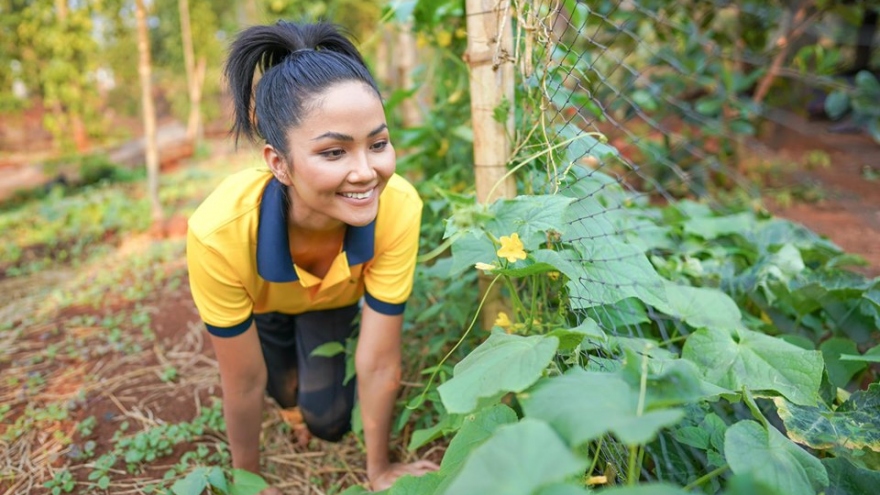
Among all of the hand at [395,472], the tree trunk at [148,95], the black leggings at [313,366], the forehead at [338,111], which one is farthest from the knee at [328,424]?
the tree trunk at [148,95]

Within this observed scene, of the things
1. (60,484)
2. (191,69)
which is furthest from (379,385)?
(191,69)

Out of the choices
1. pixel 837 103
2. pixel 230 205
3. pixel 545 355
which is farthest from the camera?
pixel 837 103

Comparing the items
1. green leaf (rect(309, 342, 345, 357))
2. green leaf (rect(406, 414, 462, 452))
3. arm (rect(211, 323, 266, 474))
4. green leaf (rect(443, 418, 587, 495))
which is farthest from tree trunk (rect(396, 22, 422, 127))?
green leaf (rect(443, 418, 587, 495))

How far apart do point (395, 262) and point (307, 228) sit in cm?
22

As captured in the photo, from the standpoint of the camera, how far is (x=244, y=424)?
1.47 m

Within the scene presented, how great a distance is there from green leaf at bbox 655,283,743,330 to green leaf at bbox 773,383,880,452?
0.27m

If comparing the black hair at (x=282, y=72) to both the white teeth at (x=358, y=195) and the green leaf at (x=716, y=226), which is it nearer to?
the white teeth at (x=358, y=195)

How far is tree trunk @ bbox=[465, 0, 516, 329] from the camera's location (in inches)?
51.9

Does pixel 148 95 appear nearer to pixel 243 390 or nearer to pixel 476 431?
pixel 243 390

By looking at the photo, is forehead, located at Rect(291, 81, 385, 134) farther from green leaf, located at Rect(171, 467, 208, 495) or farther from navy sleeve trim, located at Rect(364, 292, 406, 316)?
green leaf, located at Rect(171, 467, 208, 495)

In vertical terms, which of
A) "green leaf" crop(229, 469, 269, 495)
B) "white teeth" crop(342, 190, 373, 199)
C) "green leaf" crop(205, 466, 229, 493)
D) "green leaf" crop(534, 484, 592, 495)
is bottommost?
"green leaf" crop(229, 469, 269, 495)

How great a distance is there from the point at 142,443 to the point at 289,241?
0.76m

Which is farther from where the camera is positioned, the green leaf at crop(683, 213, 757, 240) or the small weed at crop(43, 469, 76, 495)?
the green leaf at crop(683, 213, 757, 240)

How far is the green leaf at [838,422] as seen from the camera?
1051 mm
